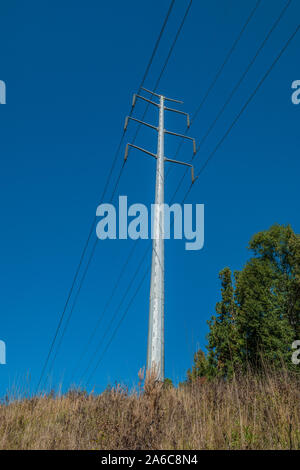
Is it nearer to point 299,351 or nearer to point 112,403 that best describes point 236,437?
point 112,403

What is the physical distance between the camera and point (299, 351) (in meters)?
16.6

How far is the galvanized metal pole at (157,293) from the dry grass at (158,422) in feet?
2.94

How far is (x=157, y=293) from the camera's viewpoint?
287 inches

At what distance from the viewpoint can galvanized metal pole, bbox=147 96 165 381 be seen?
647 cm

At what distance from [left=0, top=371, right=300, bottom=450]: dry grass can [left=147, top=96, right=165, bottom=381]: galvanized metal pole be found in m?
0.90

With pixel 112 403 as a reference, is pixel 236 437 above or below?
below

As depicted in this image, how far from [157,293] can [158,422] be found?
3.41 metres
